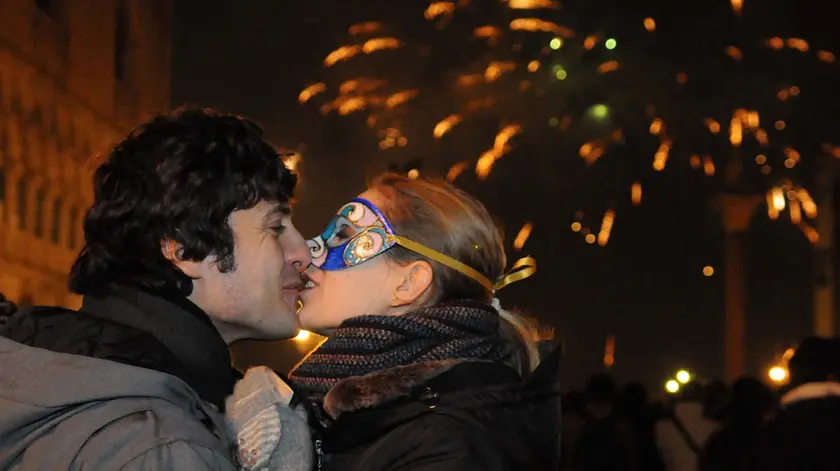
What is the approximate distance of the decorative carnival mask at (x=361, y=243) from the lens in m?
2.94

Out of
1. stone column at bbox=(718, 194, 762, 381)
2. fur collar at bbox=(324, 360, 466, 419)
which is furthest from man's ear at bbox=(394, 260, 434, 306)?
stone column at bbox=(718, 194, 762, 381)

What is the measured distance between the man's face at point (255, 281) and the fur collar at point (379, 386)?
197 millimetres

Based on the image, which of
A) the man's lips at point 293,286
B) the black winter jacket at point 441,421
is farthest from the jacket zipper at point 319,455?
the man's lips at point 293,286

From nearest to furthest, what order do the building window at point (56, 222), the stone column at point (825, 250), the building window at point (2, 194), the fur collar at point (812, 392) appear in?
the fur collar at point (812, 392) < the building window at point (2, 194) < the stone column at point (825, 250) < the building window at point (56, 222)

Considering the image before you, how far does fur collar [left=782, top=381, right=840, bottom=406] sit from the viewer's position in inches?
160

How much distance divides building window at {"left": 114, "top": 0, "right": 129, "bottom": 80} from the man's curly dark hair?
10.9 meters

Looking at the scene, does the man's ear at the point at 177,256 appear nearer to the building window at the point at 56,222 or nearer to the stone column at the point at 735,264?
the building window at the point at 56,222

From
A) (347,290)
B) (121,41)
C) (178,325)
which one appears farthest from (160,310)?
(121,41)

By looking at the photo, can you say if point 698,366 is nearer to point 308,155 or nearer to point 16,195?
point 308,155

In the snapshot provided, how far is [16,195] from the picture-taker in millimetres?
10516

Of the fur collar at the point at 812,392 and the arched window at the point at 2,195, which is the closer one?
the fur collar at the point at 812,392

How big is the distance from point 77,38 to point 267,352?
17.4 feet

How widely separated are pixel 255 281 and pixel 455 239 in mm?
646

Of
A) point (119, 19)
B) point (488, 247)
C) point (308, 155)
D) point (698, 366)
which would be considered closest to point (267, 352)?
point (308, 155)
